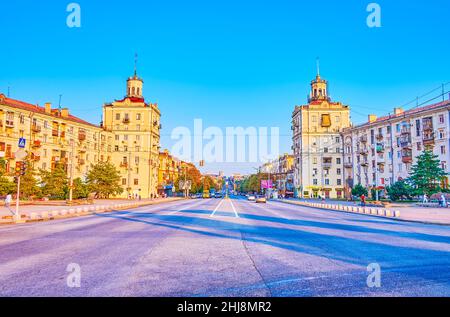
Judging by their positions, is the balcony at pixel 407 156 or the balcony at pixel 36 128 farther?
the balcony at pixel 407 156

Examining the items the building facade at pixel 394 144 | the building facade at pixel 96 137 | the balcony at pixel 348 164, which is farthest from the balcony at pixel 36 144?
the balcony at pixel 348 164

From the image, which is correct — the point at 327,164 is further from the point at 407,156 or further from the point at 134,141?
the point at 134,141

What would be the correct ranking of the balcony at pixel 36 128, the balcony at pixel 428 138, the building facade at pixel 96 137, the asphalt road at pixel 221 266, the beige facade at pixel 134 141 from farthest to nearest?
1. the beige facade at pixel 134 141
2. the balcony at pixel 428 138
3. the balcony at pixel 36 128
4. the building facade at pixel 96 137
5. the asphalt road at pixel 221 266

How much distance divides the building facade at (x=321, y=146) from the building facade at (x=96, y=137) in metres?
37.8

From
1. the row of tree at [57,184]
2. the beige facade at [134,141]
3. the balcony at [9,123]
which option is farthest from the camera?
the beige facade at [134,141]

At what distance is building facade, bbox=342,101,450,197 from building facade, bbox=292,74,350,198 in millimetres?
3493

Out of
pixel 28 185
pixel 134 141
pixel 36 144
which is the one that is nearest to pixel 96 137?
pixel 134 141

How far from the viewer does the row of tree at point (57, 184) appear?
3625 centimetres

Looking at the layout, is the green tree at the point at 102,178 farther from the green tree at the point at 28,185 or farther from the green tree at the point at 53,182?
the green tree at the point at 28,185

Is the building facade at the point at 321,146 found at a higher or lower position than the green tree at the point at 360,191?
higher

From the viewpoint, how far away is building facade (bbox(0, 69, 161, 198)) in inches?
1965
